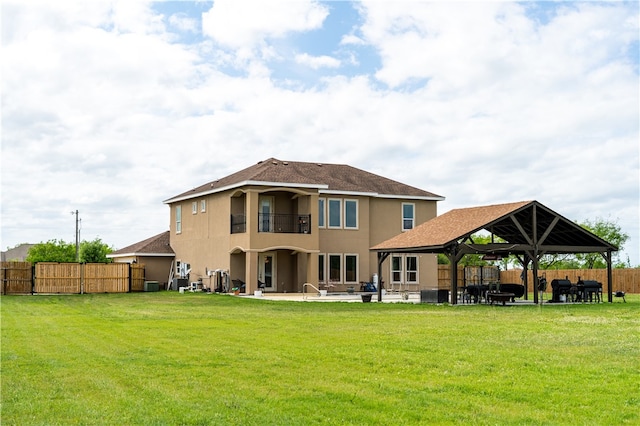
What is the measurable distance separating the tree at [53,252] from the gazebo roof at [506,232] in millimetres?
42356

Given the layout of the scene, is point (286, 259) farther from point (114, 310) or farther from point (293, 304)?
point (114, 310)

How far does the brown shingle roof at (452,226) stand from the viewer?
1148 inches

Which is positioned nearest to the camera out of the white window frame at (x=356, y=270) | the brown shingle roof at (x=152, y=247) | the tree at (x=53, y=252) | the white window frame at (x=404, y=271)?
the white window frame at (x=356, y=270)

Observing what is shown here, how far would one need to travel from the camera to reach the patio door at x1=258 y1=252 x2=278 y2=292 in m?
39.8

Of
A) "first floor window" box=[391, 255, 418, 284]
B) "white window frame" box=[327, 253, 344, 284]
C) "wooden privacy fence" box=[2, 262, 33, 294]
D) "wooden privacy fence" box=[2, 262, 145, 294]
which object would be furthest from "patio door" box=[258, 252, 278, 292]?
"wooden privacy fence" box=[2, 262, 33, 294]

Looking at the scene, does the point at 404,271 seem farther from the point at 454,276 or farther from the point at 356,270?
the point at 454,276

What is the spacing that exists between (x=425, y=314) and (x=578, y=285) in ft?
35.3

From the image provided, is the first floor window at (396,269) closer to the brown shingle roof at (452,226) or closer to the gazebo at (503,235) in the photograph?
the gazebo at (503,235)

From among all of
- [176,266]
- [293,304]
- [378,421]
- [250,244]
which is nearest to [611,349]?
[378,421]

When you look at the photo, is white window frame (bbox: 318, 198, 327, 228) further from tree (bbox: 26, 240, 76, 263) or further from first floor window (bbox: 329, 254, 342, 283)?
tree (bbox: 26, 240, 76, 263)

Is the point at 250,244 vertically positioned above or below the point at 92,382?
above

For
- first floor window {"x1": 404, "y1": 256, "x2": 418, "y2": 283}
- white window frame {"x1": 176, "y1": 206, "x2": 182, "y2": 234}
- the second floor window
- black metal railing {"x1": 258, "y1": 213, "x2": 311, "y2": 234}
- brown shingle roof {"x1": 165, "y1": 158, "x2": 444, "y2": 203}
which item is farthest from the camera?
white window frame {"x1": 176, "y1": 206, "x2": 182, "y2": 234}

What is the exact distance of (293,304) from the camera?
28703 mm

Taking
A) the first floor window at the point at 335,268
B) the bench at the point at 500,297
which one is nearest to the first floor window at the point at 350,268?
the first floor window at the point at 335,268
